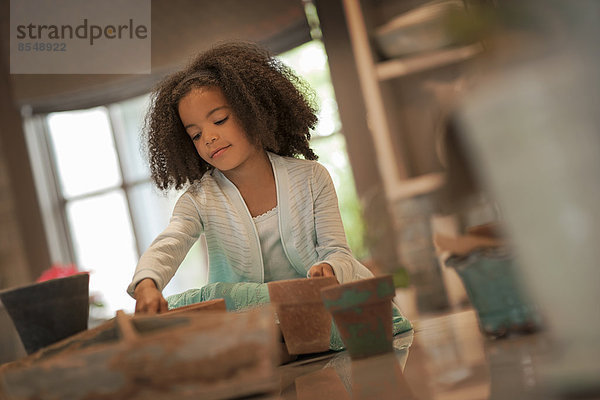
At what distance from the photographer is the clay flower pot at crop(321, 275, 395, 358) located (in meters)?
0.95

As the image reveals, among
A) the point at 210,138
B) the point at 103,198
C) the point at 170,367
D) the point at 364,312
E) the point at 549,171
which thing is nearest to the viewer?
the point at 549,171

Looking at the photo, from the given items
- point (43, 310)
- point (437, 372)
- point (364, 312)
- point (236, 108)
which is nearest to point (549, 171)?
point (437, 372)

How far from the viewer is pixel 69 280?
912mm

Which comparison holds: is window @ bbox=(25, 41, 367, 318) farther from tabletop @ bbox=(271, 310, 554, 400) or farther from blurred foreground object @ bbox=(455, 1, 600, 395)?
blurred foreground object @ bbox=(455, 1, 600, 395)

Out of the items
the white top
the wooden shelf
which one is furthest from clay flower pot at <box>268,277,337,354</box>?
the wooden shelf

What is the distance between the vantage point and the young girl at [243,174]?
4.61 ft

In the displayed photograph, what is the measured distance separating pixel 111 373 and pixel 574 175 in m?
0.50

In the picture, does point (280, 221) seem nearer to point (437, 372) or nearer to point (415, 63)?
point (437, 372)

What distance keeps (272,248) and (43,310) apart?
653 mm

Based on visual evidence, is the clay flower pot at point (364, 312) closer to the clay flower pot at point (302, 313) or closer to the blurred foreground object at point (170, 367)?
the clay flower pot at point (302, 313)

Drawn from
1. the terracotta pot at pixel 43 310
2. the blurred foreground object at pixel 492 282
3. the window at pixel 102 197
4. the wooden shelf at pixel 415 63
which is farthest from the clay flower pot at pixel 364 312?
the window at pixel 102 197

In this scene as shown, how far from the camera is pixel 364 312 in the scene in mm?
961

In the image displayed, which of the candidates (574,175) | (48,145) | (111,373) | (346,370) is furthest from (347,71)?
(574,175)

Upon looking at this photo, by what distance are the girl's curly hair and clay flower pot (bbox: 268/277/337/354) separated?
458 millimetres
